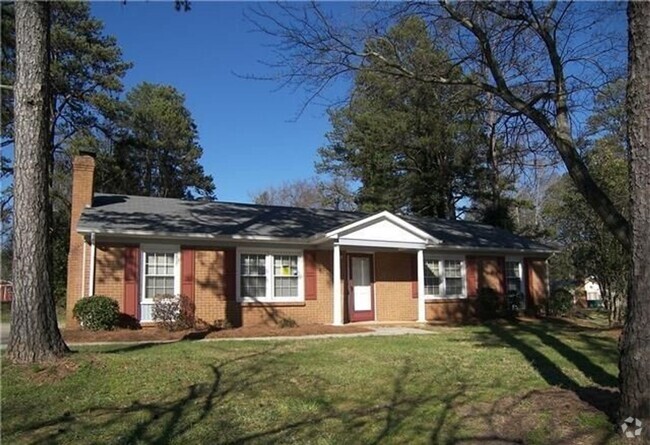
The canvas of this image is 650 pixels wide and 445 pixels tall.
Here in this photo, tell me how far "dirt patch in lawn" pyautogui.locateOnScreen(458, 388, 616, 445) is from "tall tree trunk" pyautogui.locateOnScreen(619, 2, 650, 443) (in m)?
0.36

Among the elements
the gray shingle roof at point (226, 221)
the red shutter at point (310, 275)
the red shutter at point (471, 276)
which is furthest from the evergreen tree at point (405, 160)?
the red shutter at point (310, 275)

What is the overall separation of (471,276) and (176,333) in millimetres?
10980

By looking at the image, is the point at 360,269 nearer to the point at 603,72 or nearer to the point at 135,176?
the point at 603,72

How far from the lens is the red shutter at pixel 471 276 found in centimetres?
2072

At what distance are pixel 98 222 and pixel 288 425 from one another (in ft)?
35.6

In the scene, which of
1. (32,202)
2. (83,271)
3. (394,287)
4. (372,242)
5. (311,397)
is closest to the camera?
(311,397)

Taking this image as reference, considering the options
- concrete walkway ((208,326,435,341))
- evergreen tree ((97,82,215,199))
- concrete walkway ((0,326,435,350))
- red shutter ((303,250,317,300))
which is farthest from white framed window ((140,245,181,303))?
evergreen tree ((97,82,215,199))

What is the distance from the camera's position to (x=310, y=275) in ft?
57.9

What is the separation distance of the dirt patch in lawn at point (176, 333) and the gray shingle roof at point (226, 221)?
2550mm

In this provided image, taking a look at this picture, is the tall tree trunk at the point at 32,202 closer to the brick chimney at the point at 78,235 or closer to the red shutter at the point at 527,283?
the brick chimney at the point at 78,235

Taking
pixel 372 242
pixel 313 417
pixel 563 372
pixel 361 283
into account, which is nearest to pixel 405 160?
pixel 361 283

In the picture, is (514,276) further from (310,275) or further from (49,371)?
(49,371)

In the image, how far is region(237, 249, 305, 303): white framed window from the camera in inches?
659

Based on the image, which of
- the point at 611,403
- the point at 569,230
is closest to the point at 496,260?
the point at 569,230
